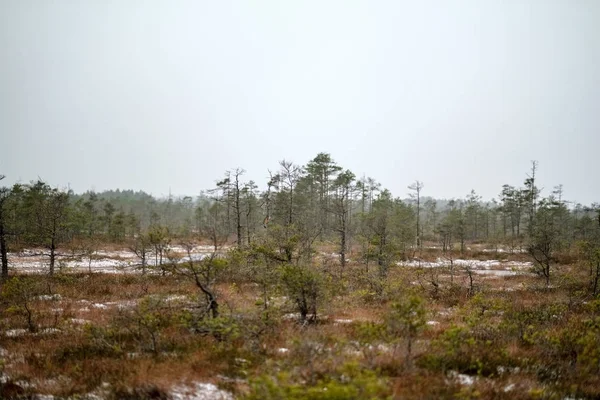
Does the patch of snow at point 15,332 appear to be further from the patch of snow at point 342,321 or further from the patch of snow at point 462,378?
the patch of snow at point 462,378

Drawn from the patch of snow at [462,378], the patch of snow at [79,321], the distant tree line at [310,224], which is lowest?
the patch of snow at [79,321]

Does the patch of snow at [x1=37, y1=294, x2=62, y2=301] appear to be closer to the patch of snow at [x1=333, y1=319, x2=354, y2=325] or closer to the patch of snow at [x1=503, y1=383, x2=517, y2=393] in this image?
the patch of snow at [x1=333, y1=319, x2=354, y2=325]

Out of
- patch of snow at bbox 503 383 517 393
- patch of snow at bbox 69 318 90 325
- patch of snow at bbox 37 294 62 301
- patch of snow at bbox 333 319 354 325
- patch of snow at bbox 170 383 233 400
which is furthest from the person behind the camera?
patch of snow at bbox 37 294 62 301

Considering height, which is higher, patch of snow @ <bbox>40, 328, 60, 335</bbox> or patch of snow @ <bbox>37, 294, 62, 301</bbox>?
patch of snow @ <bbox>40, 328, 60, 335</bbox>

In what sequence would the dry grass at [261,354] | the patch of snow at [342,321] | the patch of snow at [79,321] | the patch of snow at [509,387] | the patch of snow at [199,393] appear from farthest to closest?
the patch of snow at [79,321] → the patch of snow at [342,321] → the dry grass at [261,354] → the patch of snow at [509,387] → the patch of snow at [199,393]

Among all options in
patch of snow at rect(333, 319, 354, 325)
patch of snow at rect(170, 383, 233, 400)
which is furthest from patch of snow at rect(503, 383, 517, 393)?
patch of snow at rect(333, 319, 354, 325)

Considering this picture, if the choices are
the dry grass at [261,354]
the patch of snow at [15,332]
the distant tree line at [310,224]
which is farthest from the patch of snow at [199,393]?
the patch of snow at [15,332]

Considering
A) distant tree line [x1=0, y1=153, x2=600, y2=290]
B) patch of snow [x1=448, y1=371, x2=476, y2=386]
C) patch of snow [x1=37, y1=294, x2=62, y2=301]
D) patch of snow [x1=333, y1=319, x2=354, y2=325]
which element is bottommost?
patch of snow [x1=37, y1=294, x2=62, y2=301]

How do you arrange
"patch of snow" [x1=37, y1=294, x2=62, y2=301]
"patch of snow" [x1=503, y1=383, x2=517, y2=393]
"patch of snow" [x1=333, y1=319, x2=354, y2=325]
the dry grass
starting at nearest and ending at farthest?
"patch of snow" [x1=503, y1=383, x2=517, y2=393]
the dry grass
"patch of snow" [x1=333, y1=319, x2=354, y2=325]
"patch of snow" [x1=37, y1=294, x2=62, y2=301]

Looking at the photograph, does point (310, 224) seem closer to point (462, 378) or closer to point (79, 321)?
point (79, 321)

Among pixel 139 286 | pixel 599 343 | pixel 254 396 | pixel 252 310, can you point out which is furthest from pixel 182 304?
pixel 139 286

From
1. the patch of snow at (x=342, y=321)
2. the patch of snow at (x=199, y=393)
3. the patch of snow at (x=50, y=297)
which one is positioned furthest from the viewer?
the patch of snow at (x=50, y=297)

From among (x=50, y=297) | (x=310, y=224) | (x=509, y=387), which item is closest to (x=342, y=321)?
(x=509, y=387)

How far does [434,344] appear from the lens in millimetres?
6375
